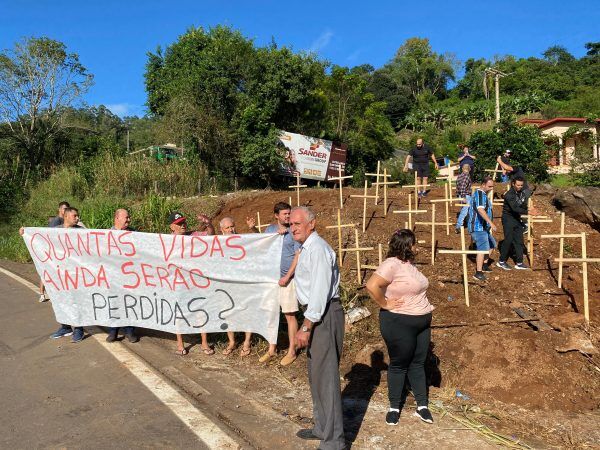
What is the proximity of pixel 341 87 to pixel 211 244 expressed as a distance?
72.1ft

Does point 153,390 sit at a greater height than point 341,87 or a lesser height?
lesser

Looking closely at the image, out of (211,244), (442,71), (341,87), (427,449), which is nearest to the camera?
(427,449)

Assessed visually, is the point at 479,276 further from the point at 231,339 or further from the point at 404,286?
the point at 404,286

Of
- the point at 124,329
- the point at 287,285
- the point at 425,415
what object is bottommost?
the point at 425,415

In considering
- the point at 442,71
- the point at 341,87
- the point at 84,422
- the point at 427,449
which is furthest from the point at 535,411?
the point at 442,71

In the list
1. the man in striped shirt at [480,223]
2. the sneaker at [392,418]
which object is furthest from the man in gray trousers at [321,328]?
the man in striped shirt at [480,223]

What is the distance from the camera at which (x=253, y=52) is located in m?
20.8

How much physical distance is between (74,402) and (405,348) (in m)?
3.07

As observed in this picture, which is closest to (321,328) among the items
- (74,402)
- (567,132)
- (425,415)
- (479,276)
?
(425,415)

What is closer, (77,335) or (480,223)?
(77,335)

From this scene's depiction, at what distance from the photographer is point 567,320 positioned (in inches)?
272

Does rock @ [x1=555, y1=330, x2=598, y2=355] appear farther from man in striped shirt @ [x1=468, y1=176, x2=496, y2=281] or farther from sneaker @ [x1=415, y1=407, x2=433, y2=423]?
sneaker @ [x1=415, y1=407, x2=433, y2=423]

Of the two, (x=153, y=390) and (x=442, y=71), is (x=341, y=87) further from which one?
(x=442, y=71)

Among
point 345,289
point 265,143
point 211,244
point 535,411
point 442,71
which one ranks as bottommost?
point 535,411
